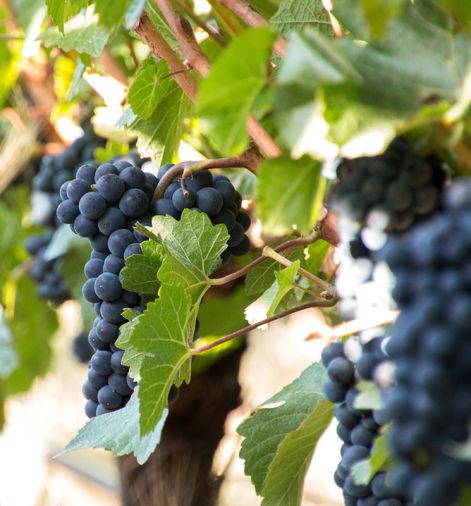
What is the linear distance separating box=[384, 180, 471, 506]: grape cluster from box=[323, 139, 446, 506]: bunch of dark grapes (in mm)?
27

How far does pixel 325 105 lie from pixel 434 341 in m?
0.15

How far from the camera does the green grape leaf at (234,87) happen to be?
0.40 m

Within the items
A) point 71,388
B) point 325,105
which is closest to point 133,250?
point 325,105

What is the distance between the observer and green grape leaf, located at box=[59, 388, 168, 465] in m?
0.56

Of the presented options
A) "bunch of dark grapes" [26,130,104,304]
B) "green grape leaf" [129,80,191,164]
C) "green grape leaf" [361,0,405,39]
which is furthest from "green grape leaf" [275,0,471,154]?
"bunch of dark grapes" [26,130,104,304]

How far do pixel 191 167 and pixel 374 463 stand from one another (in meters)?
0.29

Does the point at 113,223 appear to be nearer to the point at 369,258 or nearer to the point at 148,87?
the point at 148,87

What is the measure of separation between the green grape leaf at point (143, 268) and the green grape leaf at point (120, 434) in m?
0.08

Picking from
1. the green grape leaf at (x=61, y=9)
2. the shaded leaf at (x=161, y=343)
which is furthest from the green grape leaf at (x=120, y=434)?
the green grape leaf at (x=61, y=9)

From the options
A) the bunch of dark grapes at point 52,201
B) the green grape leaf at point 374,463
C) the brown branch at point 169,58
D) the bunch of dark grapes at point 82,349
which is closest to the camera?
the green grape leaf at point 374,463

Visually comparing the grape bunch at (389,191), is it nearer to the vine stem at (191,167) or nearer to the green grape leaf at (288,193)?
the green grape leaf at (288,193)

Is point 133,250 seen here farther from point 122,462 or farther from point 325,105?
point 122,462

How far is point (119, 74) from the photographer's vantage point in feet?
3.30

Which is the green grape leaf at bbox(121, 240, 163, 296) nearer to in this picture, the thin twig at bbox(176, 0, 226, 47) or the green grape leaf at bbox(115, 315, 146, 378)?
the green grape leaf at bbox(115, 315, 146, 378)
